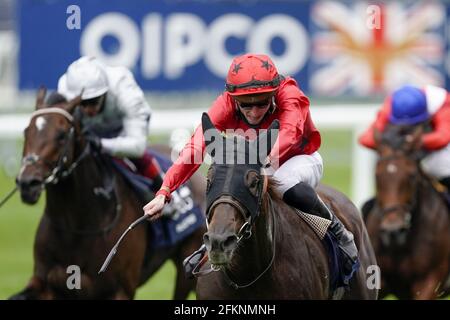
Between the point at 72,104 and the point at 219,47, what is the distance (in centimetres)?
716

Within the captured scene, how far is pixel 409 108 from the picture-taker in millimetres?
8328

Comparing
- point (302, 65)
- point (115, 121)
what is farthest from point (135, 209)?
point (302, 65)

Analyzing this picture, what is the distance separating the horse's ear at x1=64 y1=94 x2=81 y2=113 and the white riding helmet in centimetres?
19

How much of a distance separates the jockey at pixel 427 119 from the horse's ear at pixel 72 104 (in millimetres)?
2227

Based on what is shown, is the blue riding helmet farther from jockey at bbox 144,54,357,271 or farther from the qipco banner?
the qipco banner

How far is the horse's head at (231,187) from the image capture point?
473 cm

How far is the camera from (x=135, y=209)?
24.9 ft

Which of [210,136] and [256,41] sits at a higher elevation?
[210,136]

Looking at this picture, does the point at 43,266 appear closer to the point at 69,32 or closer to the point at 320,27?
the point at 69,32

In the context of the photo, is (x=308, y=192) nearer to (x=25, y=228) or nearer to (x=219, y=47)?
(x=25, y=228)

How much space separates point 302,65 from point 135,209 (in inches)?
293

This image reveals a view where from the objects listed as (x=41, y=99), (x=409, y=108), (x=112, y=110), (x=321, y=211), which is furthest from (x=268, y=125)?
(x=409, y=108)

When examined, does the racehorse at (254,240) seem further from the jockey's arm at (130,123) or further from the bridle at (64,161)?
the jockey's arm at (130,123)

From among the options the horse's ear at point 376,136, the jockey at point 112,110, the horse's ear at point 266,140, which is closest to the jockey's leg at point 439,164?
the horse's ear at point 376,136
